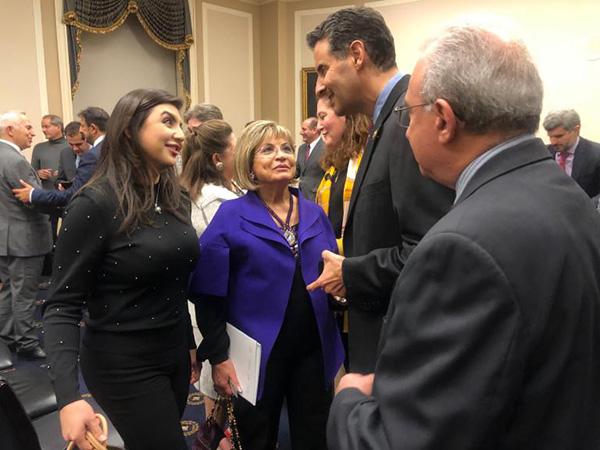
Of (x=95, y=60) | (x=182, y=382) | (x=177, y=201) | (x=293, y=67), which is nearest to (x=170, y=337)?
(x=182, y=382)

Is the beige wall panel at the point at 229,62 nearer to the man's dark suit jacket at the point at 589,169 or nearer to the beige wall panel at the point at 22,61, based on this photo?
the beige wall panel at the point at 22,61

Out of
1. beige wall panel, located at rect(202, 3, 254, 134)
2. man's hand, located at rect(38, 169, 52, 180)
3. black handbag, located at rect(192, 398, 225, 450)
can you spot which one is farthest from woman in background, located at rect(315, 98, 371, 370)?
beige wall panel, located at rect(202, 3, 254, 134)

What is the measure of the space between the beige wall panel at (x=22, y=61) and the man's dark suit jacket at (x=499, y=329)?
20.8 ft

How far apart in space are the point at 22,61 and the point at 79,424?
19.2ft

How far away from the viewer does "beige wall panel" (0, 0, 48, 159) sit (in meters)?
5.87

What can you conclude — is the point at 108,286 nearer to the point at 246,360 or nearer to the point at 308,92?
the point at 246,360

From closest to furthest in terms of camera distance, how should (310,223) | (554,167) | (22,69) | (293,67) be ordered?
(554,167)
(310,223)
(22,69)
(293,67)

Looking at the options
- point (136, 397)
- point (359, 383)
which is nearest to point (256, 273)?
point (136, 397)

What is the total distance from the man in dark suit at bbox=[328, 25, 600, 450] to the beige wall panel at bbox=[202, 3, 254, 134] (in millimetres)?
7557

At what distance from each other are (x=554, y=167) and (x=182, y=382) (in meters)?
1.31

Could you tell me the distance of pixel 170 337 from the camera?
162 cm

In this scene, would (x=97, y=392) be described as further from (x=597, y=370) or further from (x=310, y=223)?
(x=597, y=370)

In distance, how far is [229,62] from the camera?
324 inches

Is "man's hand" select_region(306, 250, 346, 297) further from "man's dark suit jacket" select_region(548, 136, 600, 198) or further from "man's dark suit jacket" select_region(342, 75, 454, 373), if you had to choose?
"man's dark suit jacket" select_region(548, 136, 600, 198)
